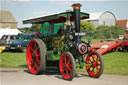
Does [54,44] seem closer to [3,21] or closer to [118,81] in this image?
[118,81]

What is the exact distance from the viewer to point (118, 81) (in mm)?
6895

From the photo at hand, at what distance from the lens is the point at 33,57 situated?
870cm

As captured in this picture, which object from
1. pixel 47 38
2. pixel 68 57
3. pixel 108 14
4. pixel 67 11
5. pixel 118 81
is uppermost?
pixel 108 14

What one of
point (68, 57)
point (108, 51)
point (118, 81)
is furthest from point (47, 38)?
point (108, 51)

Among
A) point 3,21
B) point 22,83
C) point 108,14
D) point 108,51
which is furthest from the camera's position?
point 108,14

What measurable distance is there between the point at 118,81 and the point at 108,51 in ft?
26.8

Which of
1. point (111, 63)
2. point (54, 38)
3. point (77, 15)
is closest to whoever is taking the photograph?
point (77, 15)

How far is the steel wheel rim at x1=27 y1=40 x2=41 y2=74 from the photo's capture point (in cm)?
843

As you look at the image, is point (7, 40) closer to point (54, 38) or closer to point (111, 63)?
point (111, 63)

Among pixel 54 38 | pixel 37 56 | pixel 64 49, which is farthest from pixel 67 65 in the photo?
pixel 37 56

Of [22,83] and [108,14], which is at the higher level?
[108,14]

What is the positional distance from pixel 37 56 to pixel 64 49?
4.14 ft

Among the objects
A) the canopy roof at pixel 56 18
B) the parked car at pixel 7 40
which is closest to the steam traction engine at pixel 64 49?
the canopy roof at pixel 56 18

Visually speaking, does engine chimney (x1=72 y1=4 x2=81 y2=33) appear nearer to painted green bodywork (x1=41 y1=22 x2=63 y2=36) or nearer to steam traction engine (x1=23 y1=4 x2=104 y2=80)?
steam traction engine (x1=23 y1=4 x2=104 y2=80)
